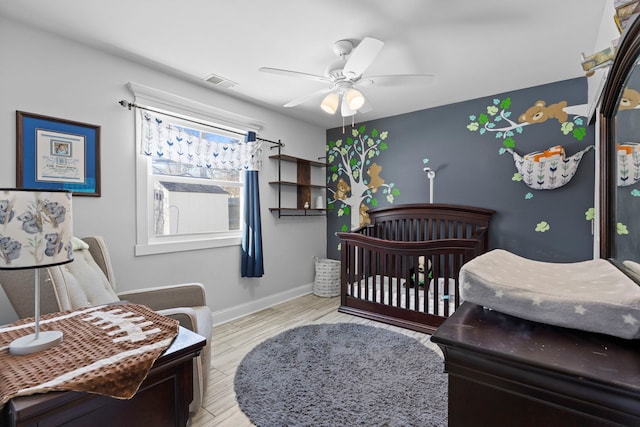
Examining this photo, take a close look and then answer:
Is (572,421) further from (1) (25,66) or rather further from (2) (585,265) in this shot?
(1) (25,66)

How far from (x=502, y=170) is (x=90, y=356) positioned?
3.33m

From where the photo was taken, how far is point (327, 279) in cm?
368

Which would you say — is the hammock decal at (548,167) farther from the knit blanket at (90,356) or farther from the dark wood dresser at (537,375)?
the knit blanket at (90,356)

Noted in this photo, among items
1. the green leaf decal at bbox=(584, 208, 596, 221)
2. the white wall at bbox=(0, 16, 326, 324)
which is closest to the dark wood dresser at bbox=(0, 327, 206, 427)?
the white wall at bbox=(0, 16, 326, 324)

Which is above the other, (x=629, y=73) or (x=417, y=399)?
(x=629, y=73)

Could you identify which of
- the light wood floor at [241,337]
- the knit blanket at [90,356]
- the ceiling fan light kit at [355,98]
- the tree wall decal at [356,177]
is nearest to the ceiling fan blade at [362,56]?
the ceiling fan light kit at [355,98]

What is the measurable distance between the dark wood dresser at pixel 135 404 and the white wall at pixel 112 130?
1.57 m

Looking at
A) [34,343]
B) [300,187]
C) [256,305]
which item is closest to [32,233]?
[34,343]

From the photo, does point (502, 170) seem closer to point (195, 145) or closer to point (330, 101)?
point (330, 101)

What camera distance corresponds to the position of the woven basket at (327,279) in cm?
368

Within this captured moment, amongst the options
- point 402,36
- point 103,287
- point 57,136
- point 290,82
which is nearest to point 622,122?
point 402,36

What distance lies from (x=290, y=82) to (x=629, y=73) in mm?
2225

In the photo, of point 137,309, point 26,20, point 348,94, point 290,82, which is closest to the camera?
point 137,309

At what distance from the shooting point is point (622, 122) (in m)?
1.01
